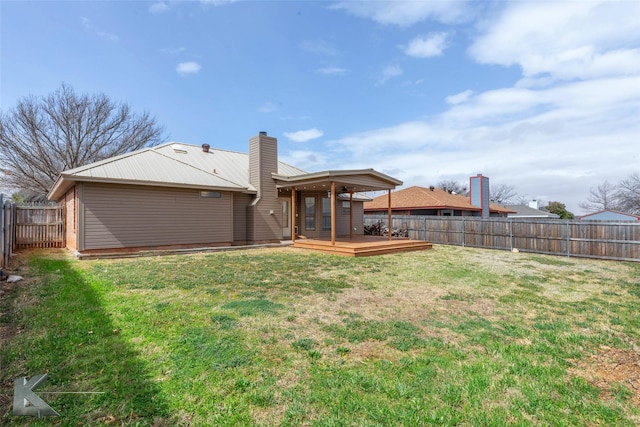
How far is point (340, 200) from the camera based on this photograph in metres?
16.5

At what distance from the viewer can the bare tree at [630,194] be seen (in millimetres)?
36812

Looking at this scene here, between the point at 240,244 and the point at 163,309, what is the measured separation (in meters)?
8.88

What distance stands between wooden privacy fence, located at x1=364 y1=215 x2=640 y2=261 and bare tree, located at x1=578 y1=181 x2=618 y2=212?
4104cm

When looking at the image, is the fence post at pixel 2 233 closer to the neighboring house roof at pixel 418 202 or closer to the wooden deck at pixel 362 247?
the wooden deck at pixel 362 247

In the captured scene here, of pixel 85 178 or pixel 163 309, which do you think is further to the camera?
pixel 85 178

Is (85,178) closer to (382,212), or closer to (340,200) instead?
(340,200)

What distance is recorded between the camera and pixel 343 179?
1152 centimetres

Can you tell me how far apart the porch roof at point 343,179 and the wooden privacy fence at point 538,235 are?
4534 mm

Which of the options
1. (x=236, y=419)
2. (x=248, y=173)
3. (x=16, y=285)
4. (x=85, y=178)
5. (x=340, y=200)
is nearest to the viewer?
(x=236, y=419)

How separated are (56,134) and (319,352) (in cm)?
2624

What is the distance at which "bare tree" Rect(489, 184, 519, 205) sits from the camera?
183 ft

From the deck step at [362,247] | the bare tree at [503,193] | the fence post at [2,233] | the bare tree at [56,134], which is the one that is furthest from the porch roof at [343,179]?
the bare tree at [503,193]

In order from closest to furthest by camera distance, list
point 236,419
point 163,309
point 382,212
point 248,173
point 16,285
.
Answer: point 236,419
point 163,309
point 16,285
point 248,173
point 382,212

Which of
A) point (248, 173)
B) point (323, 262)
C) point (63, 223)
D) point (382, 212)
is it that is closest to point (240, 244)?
point (248, 173)
